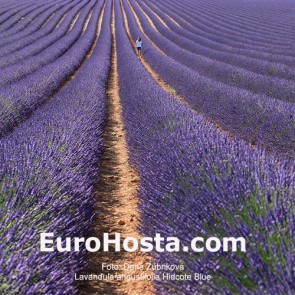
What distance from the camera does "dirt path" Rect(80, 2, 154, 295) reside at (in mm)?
2475

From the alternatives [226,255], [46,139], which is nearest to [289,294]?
[226,255]

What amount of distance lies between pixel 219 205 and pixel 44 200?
1.00m

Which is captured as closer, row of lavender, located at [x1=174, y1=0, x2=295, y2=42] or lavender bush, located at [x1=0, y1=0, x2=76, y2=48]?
lavender bush, located at [x1=0, y1=0, x2=76, y2=48]

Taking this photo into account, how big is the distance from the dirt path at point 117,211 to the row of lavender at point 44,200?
0.81 feet

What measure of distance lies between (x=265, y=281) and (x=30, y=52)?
491 inches

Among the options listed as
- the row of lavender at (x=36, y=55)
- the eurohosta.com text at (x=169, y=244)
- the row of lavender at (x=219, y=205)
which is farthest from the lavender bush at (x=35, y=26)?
the eurohosta.com text at (x=169, y=244)

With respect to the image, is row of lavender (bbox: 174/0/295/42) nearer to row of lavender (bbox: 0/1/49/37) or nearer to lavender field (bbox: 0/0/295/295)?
lavender field (bbox: 0/0/295/295)

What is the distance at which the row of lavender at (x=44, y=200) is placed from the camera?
172 cm

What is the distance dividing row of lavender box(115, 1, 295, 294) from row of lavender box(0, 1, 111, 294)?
0.51 metres

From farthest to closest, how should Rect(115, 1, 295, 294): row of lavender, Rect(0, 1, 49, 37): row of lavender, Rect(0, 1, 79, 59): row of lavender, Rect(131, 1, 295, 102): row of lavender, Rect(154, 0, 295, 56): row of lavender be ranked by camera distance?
Rect(0, 1, 49, 37): row of lavender < Rect(0, 1, 79, 59): row of lavender < Rect(154, 0, 295, 56): row of lavender < Rect(131, 1, 295, 102): row of lavender < Rect(115, 1, 295, 294): row of lavender

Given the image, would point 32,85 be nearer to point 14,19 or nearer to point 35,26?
point 35,26

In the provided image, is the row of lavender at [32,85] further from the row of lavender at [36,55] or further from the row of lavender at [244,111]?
the row of lavender at [244,111]

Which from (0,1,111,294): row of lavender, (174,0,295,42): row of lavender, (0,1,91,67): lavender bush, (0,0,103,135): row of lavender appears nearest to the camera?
(0,1,111,294): row of lavender

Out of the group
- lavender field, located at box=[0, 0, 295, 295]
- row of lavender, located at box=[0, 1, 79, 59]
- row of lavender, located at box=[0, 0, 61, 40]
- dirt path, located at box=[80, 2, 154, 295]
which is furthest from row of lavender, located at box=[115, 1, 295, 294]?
row of lavender, located at box=[0, 0, 61, 40]
